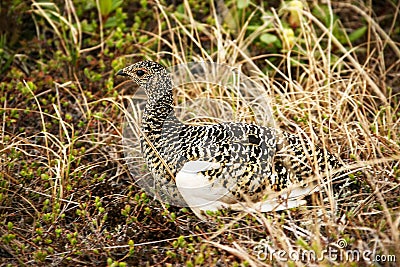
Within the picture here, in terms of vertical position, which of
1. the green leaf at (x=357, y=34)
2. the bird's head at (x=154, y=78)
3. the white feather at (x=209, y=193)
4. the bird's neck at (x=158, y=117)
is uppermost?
the bird's head at (x=154, y=78)

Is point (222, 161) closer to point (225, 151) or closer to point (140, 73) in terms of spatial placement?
point (225, 151)

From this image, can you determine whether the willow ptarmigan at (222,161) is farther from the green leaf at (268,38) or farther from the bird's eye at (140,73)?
the green leaf at (268,38)

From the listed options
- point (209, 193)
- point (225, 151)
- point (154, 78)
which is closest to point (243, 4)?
point (154, 78)

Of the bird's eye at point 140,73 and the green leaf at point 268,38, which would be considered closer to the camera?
the bird's eye at point 140,73

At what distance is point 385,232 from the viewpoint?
275 centimetres

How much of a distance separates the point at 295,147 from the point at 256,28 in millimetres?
1417

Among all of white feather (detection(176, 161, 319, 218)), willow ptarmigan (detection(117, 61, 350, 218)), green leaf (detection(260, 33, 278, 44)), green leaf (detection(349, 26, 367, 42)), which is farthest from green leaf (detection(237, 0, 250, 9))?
white feather (detection(176, 161, 319, 218))

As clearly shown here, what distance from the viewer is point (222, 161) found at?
2945 mm

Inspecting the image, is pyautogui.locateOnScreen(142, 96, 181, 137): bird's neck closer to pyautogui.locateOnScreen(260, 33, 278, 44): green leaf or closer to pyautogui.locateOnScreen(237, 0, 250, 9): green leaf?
pyautogui.locateOnScreen(260, 33, 278, 44): green leaf

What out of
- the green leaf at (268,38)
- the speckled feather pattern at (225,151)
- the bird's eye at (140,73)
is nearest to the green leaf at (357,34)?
the green leaf at (268,38)

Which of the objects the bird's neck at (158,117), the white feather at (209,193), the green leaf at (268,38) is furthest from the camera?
the green leaf at (268,38)

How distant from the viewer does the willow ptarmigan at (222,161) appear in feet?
9.64

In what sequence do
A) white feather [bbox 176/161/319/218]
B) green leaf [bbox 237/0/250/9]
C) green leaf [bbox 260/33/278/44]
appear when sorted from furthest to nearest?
green leaf [bbox 237/0/250/9] → green leaf [bbox 260/33/278/44] → white feather [bbox 176/161/319/218]

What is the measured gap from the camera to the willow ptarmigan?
2.94 m
